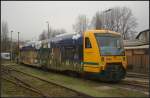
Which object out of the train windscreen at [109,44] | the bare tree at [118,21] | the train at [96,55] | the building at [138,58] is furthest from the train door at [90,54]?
the bare tree at [118,21]

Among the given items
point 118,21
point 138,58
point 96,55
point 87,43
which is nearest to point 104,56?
point 96,55

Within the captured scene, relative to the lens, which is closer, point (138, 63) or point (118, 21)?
point (138, 63)

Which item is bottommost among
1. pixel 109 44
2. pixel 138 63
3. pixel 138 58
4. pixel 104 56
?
pixel 138 63

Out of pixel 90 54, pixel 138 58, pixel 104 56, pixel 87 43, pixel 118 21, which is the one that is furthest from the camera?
pixel 118 21

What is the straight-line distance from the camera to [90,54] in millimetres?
15211

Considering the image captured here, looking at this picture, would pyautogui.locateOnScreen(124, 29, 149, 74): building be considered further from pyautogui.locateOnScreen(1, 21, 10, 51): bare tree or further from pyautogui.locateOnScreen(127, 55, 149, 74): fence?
pyautogui.locateOnScreen(1, 21, 10, 51): bare tree

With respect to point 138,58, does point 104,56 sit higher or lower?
higher

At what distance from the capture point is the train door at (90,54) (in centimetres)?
1475

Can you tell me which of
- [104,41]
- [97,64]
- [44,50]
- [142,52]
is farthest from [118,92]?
[142,52]

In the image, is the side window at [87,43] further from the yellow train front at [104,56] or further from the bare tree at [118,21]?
the bare tree at [118,21]

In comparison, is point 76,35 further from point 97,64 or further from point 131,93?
point 131,93

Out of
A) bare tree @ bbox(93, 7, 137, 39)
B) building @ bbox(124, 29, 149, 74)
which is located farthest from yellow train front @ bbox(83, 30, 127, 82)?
bare tree @ bbox(93, 7, 137, 39)

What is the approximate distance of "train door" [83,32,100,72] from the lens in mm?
14750

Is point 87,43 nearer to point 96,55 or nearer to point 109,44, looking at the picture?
point 96,55
